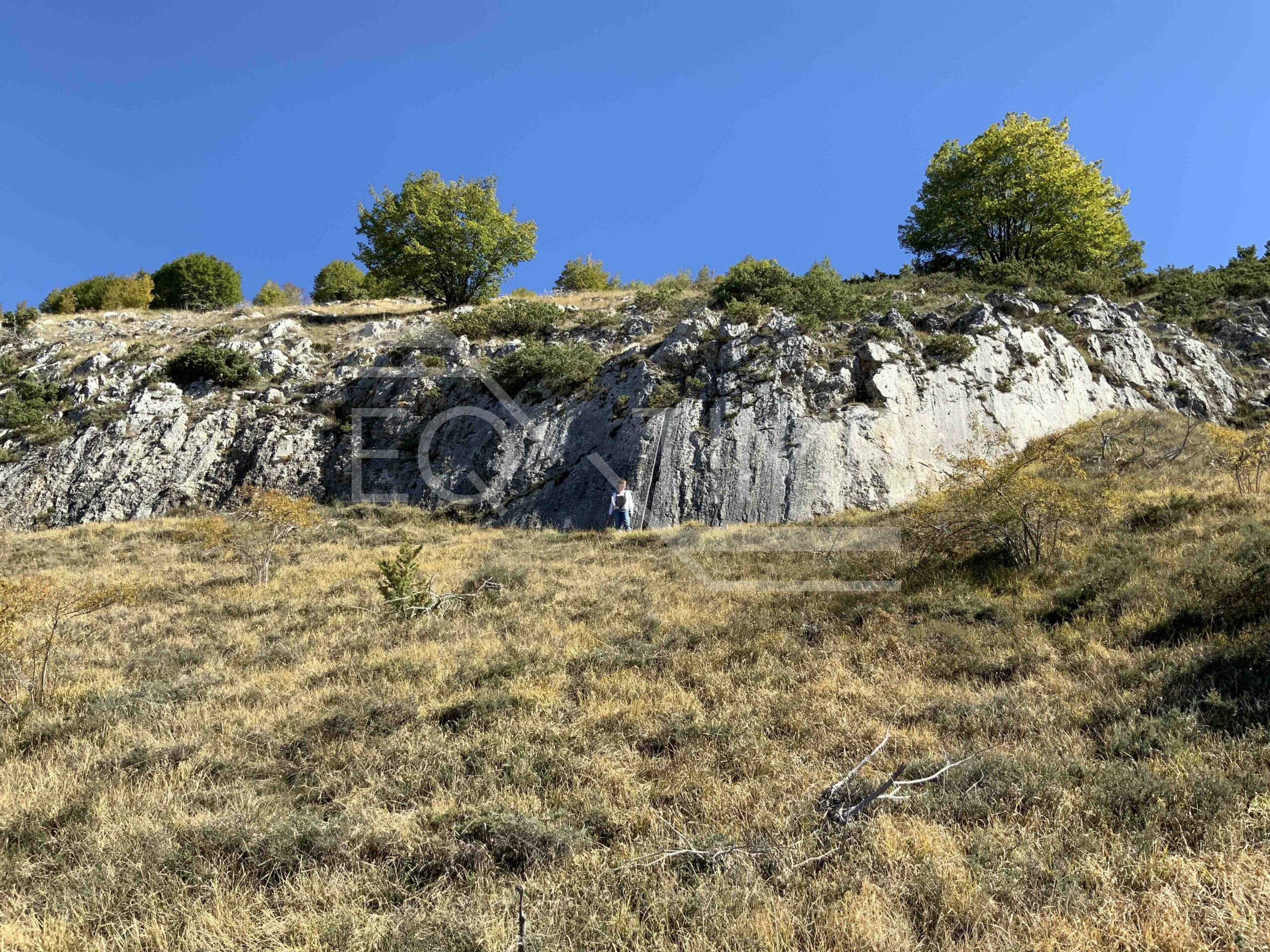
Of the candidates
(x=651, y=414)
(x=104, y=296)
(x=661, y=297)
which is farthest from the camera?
(x=104, y=296)

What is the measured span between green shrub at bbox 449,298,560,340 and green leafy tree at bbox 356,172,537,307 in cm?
787

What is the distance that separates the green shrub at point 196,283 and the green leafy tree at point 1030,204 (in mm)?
51527

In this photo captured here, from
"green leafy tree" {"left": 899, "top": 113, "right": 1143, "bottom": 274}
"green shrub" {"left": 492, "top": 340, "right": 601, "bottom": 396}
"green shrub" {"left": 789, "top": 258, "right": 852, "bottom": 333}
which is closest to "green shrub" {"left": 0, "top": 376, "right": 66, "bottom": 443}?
"green shrub" {"left": 492, "top": 340, "right": 601, "bottom": 396}

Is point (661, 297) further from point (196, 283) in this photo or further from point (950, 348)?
point (196, 283)

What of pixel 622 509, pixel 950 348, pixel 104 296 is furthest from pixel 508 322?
pixel 104 296

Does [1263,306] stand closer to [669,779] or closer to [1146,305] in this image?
[1146,305]

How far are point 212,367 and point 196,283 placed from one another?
3063cm

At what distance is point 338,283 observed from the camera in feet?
183

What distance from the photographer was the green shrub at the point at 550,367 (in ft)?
78.7

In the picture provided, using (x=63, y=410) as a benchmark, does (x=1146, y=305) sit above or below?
above

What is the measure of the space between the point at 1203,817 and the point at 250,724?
26.4ft

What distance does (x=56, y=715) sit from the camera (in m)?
7.03

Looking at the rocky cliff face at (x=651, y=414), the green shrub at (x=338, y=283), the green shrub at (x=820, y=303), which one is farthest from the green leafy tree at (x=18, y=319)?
the green shrub at (x=820, y=303)

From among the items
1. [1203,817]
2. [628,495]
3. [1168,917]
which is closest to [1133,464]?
[628,495]
